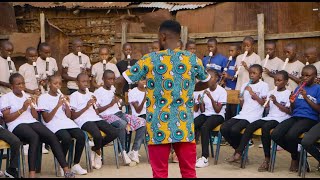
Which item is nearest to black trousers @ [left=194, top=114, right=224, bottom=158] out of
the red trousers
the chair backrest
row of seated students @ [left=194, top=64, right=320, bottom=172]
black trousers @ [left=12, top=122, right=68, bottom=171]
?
row of seated students @ [left=194, top=64, right=320, bottom=172]

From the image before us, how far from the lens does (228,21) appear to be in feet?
36.6

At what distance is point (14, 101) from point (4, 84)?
180 centimetres

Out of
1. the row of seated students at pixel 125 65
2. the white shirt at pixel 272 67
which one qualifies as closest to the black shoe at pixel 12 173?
the row of seated students at pixel 125 65

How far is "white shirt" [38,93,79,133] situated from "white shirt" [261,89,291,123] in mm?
2614

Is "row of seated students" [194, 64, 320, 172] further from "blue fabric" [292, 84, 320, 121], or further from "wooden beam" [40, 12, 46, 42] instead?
"wooden beam" [40, 12, 46, 42]

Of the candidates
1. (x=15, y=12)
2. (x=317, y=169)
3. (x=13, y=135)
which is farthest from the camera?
(x=15, y=12)

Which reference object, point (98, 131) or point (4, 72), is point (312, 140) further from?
point (4, 72)

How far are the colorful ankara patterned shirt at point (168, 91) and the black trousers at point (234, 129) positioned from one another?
3.07 m

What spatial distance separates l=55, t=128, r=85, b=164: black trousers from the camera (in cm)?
724

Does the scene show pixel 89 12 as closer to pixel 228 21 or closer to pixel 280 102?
pixel 228 21

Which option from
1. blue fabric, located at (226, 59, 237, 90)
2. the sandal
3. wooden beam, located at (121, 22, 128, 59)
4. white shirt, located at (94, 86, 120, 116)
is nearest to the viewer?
the sandal

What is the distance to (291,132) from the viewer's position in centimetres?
721

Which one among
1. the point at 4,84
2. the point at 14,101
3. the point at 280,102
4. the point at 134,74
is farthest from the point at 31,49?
the point at 134,74

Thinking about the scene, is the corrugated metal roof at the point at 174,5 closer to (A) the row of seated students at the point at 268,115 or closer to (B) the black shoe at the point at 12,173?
(A) the row of seated students at the point at 268,115
